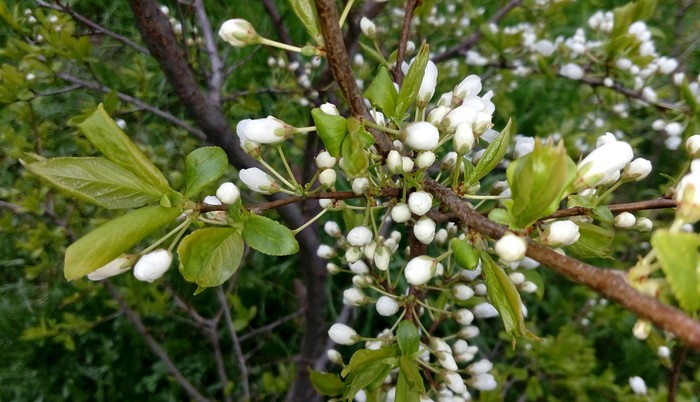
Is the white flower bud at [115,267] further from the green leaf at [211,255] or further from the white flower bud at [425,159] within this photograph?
the white flower bud at [425,159]

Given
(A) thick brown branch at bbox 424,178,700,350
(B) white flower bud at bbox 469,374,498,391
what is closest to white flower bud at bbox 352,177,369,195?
(A) thick brown branch at bbox 424,178,700,350

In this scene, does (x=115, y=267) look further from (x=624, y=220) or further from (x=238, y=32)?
(x=624, y=220)

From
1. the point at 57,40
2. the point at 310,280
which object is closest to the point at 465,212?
the point at 310,280

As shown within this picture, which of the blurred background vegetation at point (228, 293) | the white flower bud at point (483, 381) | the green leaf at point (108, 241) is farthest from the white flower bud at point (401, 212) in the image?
the blurred background vegetation at point (228, 293)

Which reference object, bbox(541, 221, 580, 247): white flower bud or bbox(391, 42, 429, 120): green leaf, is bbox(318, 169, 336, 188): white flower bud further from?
bbox(541, 221, 580, 247): white flower bud

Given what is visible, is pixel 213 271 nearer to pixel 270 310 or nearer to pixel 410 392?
pixel 410 392
